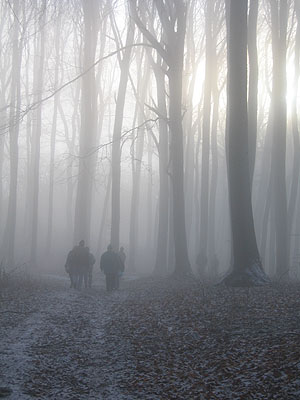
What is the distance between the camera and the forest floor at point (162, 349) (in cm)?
511

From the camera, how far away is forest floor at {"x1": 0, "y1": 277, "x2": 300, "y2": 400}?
16.8 ft

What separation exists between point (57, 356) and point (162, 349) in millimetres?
1528

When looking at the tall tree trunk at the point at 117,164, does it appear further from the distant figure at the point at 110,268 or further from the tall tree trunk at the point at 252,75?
the tall tree trunk at the point at 252,75

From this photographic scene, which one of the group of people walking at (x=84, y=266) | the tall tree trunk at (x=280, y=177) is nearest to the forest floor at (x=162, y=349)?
the group of people walking at (x=84, y=266)

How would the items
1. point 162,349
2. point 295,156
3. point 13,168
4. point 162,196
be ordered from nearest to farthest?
1. point 162,349
2. point 295,156
3. point 162,196
4. point 13,168

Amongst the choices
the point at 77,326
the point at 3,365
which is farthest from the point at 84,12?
the point at 3,365

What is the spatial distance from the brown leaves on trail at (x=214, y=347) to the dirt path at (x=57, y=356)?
31cm

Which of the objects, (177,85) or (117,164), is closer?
(177,85)

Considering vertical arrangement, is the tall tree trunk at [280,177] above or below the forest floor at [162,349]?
above

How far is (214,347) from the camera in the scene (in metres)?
6.38

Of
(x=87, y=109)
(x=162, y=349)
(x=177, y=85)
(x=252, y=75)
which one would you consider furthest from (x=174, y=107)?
(x=162, y=349)

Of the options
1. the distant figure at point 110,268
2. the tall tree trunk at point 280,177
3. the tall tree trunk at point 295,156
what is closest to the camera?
the distant figure at point 110,268

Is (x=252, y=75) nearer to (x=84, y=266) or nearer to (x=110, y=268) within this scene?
(x=110, y=268)

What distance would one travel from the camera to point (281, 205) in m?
18.1
